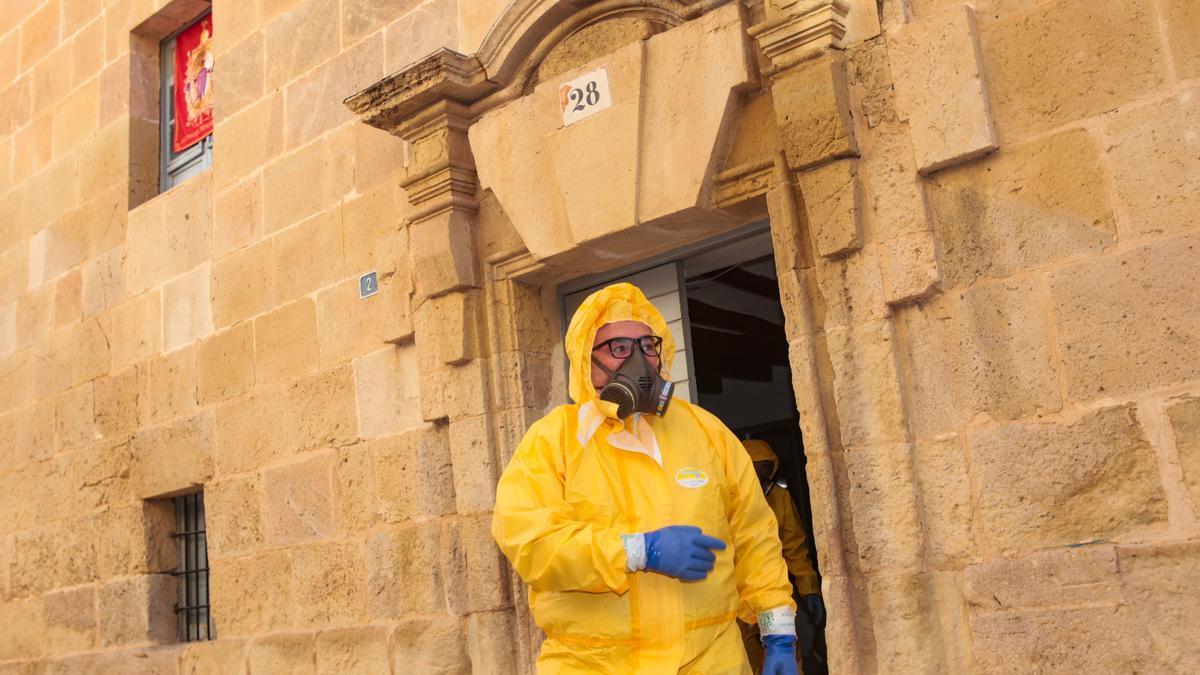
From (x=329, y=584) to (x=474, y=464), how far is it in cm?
120

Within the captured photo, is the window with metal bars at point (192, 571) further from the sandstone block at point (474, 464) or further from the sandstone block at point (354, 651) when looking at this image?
the sandstone block at point (474, 464)

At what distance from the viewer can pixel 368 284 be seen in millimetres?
5680

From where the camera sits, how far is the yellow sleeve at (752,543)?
3434 mm

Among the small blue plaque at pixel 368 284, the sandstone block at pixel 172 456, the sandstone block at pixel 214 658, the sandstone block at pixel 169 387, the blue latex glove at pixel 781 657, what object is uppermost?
the small blue plaque at pixel 368 284

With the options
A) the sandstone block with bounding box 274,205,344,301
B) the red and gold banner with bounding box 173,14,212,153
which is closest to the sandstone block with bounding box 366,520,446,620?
the sandstone block with bounding box 274,205,344,301

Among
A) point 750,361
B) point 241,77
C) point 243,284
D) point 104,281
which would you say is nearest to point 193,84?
point 241,77

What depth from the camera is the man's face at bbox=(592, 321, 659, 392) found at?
3613 mm

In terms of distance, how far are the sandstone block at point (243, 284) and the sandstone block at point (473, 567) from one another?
1.87 m

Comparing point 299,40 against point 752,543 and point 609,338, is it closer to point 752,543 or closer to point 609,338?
point 609,338

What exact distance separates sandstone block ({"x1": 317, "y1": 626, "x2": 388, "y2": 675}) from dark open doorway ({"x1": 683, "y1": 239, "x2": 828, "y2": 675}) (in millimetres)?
2780

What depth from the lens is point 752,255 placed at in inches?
204

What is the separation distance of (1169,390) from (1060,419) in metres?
0.32

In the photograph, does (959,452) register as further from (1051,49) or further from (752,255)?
(752,255)

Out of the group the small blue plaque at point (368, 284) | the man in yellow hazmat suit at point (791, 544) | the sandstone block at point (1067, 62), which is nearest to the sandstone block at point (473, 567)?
the man in yellow hazmat suit at point (791, 544)
